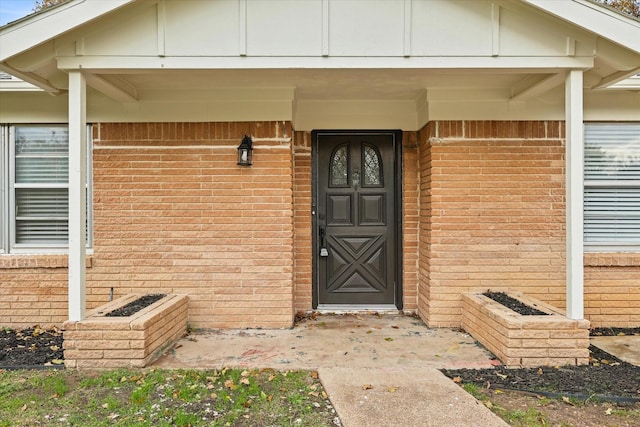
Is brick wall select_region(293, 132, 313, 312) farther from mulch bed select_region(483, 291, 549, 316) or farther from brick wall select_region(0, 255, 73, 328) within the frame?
brick wall select_region(0, 255, 73, 328)

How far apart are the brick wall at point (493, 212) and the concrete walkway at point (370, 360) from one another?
0.68 meters

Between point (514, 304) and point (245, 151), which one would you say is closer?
point (514, 304)

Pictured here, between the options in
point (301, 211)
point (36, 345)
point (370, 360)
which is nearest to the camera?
point (370, 360)

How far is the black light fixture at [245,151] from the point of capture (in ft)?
16.3

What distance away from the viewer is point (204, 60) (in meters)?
3.86

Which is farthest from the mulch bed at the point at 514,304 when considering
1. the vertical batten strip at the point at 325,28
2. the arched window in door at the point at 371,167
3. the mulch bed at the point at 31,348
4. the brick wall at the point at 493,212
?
the mulch bed at the point at 31,348

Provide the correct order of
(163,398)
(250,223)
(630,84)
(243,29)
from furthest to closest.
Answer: (250,223) → (630,84) → (243,29) → (163,398)

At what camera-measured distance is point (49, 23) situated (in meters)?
3.66

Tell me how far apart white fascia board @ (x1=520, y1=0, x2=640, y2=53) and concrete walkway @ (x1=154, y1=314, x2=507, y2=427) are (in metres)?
2.93

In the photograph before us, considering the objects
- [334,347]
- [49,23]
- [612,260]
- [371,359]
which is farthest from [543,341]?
[49,23]

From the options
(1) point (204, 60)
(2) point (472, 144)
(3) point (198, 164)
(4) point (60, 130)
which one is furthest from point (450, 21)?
(4) point (60, 130)

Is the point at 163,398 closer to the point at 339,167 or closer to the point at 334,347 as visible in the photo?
the point at 334,347

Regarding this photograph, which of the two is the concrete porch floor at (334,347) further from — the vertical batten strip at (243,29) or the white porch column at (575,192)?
the vertical batten strip at (243,29)

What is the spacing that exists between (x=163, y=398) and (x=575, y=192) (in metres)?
3.78
